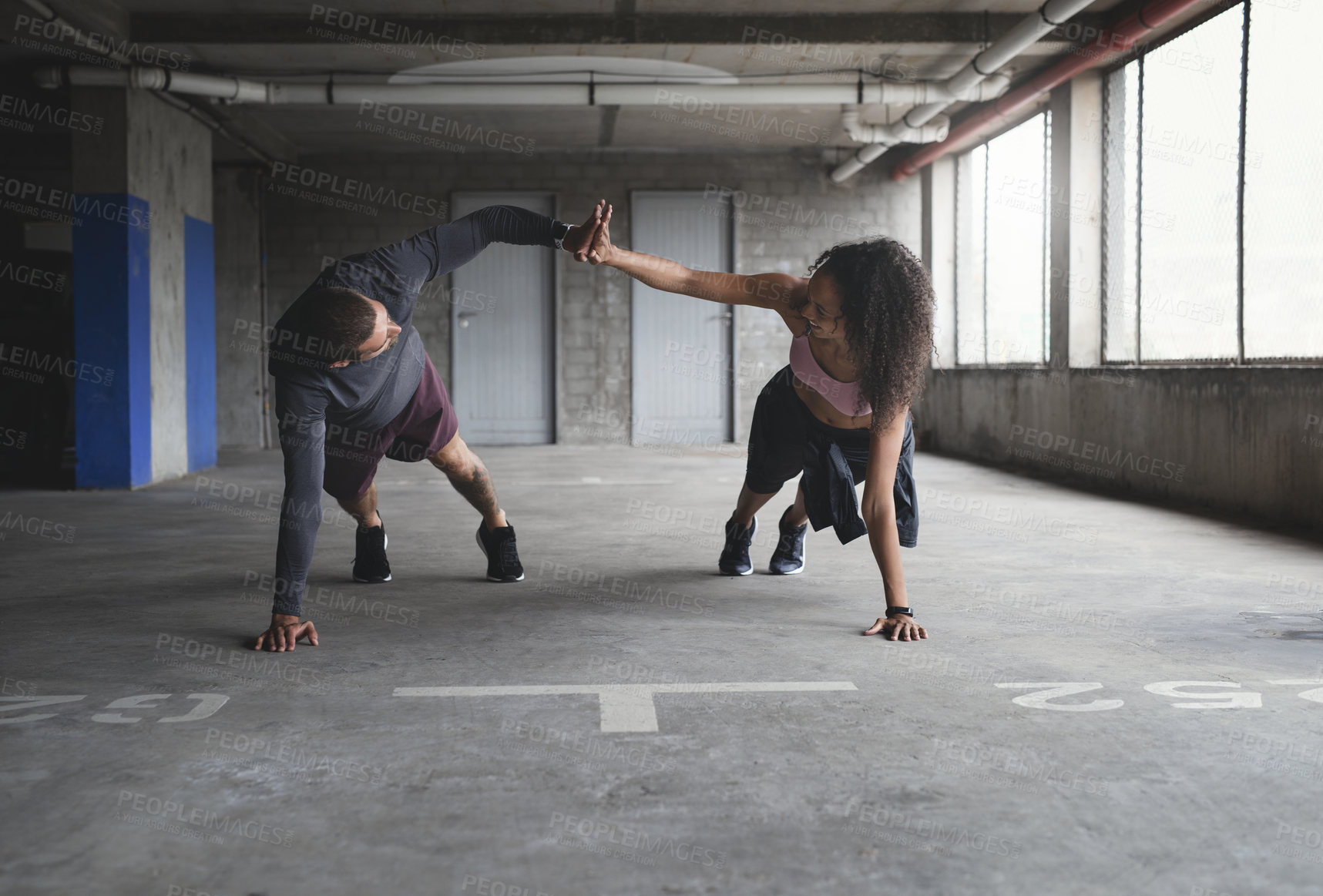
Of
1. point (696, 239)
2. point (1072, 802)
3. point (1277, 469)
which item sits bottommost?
point (1072, 802)

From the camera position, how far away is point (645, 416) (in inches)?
488

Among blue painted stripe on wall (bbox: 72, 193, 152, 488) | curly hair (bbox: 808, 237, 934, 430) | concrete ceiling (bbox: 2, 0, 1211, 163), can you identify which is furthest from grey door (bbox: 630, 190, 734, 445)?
curly hair (bbox: 808, 237, 934, 430)

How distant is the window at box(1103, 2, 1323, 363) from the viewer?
5.73m

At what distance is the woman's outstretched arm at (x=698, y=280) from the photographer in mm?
3146

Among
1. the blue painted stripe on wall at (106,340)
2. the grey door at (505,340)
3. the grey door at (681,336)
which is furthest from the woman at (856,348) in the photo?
the grey door at (505,340)

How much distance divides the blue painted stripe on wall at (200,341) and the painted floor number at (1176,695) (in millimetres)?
8000

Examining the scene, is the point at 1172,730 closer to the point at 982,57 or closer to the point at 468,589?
the point at 468,589

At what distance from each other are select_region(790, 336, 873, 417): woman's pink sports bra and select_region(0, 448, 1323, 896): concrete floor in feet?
2.24

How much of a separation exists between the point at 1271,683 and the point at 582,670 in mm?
1750

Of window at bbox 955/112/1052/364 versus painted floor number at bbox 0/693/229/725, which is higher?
window at bbox 955/112/1052/364

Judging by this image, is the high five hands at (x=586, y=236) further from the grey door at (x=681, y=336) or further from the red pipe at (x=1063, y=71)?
the grey door at (x=681, y=336)

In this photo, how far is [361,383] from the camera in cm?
324

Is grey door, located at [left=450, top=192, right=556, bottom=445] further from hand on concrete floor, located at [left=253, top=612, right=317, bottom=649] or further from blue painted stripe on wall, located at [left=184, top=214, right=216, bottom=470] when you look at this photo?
hand on concrete floor, located at [left=253, top=612, right=317, bottom=649]

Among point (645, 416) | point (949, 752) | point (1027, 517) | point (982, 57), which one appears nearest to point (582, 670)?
point (949, 752)
